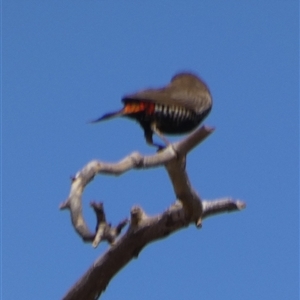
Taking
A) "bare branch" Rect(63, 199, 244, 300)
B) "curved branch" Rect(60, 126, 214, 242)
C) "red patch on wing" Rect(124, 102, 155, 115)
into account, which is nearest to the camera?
"curved branch" Rect(60, 126, 214, 242)

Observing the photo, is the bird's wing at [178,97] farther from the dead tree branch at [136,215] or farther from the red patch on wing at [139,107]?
the dead tree branch at [136,215]

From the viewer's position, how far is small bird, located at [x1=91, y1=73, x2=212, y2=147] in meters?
6.82

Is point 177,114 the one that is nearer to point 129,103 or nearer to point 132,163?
point 129,103

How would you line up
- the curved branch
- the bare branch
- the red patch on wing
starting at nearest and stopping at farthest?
1. the curved branch
2. the bare branch
3. the red patch on wing

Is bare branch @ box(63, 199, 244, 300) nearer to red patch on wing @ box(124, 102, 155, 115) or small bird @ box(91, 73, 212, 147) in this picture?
small bird @ box(91, 73, 212, 147)

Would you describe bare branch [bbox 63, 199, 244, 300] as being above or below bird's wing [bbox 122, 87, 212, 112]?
below

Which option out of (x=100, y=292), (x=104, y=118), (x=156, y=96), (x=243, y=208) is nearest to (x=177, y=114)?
(x=156, y=96)

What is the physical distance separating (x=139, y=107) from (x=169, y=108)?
29 cm

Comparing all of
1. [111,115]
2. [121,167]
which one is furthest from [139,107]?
[121,167]

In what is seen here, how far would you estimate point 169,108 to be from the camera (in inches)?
277

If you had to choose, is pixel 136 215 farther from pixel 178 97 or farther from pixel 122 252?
pixel 178 97

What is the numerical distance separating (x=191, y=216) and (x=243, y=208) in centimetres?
34

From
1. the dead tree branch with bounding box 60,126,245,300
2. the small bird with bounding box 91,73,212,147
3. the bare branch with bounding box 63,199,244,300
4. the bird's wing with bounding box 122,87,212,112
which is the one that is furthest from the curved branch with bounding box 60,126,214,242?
the bird's wing with bounding box 122,87,212,112

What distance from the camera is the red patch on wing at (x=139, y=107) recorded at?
679 cm
